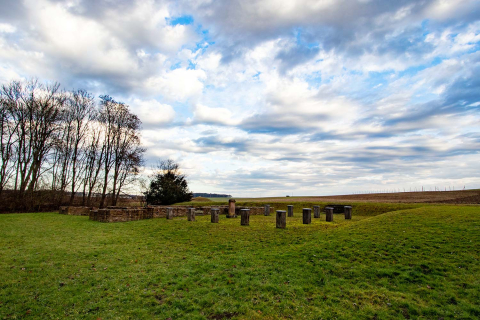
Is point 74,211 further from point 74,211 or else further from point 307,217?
point 307,217

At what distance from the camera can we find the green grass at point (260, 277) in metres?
4.96

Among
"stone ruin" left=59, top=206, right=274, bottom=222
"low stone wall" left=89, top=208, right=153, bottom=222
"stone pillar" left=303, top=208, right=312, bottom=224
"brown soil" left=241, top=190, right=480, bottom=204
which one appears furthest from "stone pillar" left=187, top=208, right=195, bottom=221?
"brown soil" left=241, top=190, right=480, bottom=204

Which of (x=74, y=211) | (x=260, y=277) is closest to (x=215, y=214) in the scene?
(x=260, y=277)

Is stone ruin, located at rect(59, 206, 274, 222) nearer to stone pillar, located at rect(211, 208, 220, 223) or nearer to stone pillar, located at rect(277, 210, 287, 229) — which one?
stone pillar, located at rect(211, 208, 220, 223)

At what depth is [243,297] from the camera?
17.9 feet

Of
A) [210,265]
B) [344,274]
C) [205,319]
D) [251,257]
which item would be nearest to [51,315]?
[205,319]

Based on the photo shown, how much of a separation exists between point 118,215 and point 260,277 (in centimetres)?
1523

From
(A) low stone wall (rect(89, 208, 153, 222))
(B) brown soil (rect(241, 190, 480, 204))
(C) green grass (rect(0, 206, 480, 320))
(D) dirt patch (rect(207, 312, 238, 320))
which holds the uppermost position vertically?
(B) brown soil (rect(241, 190, 480, 204))

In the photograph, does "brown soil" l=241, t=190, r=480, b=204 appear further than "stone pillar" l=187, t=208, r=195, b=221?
Yes

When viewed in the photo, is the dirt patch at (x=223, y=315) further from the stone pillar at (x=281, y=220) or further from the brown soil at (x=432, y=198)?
the brown soil at (x=432, y=198)

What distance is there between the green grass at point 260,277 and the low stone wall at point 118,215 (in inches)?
295

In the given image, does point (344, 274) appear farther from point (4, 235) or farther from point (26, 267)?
point (4, 235)

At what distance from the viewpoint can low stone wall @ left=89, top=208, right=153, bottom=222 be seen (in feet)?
58.5

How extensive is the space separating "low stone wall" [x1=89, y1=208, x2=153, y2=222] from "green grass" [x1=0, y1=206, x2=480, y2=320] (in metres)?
7.49
